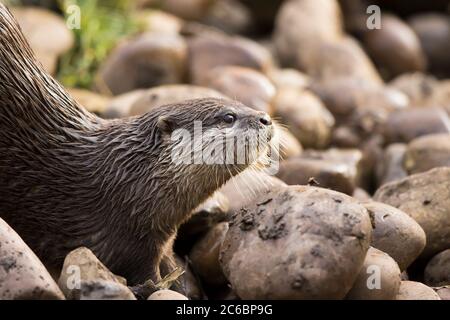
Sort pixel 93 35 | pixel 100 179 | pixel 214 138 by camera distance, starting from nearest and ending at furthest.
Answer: pixel 214 138 < pixel 100 179 < pixel 93 35

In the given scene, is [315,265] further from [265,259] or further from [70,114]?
[70,114]

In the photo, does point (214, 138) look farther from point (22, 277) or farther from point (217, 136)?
point (22, 277)

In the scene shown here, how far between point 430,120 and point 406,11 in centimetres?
446

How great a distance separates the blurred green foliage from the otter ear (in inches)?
126

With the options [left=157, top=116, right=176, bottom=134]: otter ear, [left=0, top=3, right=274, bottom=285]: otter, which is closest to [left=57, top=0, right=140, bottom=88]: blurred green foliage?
[left=0, top=3, right=274, bottom=285]: otter

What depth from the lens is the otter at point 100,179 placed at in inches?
150

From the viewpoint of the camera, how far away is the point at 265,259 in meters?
3.16

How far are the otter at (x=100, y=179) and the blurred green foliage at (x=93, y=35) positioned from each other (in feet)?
10.1

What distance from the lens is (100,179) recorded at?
3898 millimetres

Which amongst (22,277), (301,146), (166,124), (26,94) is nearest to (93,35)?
(301,146)

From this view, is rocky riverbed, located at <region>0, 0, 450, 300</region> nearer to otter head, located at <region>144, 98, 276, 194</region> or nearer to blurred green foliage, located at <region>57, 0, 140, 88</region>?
blurred green foliage, located at <region>57, 0, 140, 88</region>

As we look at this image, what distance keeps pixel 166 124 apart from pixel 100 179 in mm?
388
